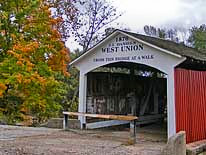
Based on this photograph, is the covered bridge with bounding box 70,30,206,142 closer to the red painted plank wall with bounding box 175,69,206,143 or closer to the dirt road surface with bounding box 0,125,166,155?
the red painted plank wall with bounding box 175,69,206,143

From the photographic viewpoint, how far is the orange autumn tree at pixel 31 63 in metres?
12.4

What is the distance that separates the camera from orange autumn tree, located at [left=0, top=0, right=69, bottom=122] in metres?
12.4

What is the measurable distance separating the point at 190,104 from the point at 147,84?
5.86 m

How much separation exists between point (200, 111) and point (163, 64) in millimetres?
1970

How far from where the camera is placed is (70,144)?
28.5 feet

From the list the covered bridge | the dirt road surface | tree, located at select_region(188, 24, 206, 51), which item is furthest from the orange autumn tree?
tree, located at select_region(188, 24, 206, 51)

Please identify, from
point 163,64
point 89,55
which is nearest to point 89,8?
point 89,55

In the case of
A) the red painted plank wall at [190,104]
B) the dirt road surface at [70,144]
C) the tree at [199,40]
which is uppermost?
the tree at [199,40]

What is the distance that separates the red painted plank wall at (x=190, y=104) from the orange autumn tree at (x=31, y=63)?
18.9 feet

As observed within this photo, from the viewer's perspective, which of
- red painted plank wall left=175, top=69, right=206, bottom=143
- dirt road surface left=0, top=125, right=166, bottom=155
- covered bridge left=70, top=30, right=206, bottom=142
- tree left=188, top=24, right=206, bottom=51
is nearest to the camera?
dirt road surface left=0, top=125, right=166, bottom=155

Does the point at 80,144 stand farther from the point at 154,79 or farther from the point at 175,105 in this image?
the point at 154,79

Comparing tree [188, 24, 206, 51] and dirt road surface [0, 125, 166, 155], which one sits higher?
tree [188, 24, 206, 51]

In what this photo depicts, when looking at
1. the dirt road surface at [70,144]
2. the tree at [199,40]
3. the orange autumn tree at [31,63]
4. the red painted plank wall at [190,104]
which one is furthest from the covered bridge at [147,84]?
the tree at [199,40]

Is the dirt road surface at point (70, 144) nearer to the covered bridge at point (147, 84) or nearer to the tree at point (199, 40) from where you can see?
the covered bridge at point (147, 84)
